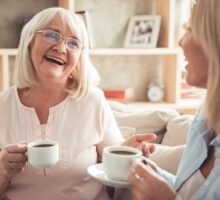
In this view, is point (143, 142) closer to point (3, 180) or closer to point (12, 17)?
point (3, 180)

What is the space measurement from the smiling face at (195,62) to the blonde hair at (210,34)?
37mm

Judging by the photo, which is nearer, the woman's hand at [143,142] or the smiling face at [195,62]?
the smiling face at [195,62]

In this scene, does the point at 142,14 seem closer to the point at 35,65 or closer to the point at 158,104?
the point at 158,104

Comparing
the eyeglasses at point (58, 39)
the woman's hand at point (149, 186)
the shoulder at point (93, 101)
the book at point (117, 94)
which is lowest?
the book at point (117, 94)

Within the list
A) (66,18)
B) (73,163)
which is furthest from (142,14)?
(73,163)

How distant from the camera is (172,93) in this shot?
334 centimetres

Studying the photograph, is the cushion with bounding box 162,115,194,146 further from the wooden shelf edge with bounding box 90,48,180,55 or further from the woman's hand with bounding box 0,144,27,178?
the wooden shelf edge with bounding box 90,48,180,55

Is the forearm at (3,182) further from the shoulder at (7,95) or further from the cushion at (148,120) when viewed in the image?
the cushion at (148,120)

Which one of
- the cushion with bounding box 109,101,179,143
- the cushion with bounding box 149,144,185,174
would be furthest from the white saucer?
the cushion with bounding box 109,101,179,143

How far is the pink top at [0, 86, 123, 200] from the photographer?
164cm

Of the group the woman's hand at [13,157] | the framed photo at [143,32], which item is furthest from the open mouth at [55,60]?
the framed photo at [143,32]

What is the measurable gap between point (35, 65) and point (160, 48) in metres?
1.64

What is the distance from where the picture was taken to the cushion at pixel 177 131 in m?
2.09

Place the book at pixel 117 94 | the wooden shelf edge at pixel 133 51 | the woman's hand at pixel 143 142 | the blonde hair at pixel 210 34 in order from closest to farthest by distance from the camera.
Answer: the blonde hair at pixel 210 34
the woman's hand at pixel 143 142
the wooden shelf edge at pixel 133 51
the book at pixel 117 94
